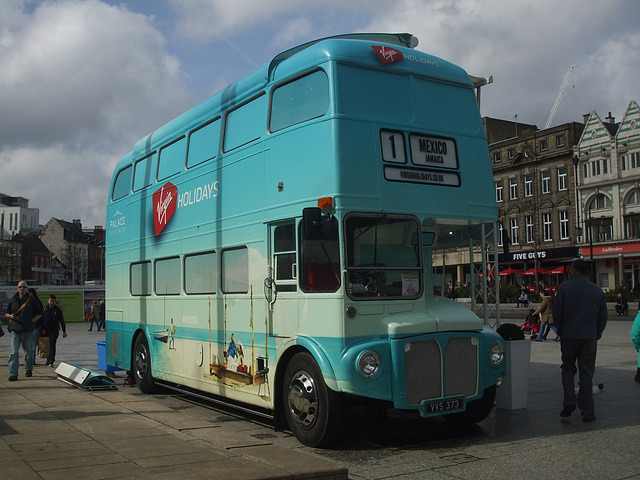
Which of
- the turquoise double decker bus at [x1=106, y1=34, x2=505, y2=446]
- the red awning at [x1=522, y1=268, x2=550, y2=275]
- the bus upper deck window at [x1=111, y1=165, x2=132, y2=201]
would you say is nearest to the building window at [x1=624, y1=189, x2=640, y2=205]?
the red awning at [x1=522, y1=268, x2=550, y2=275]

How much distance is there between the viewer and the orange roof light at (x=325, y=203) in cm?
743

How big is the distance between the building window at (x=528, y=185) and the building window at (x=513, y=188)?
1343mm

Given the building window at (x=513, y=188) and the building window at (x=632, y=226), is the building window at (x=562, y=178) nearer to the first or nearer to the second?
the building window at (x=513, y=188)

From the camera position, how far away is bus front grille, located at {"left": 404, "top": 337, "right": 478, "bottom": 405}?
737 cm

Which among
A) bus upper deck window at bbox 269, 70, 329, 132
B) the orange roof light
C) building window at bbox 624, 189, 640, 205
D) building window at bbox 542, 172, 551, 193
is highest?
building window at bbox 542, 172, 551, 193

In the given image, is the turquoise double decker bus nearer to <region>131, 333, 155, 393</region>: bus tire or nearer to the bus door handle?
the bus door handle

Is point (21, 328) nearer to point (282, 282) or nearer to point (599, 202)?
point (282, 282)

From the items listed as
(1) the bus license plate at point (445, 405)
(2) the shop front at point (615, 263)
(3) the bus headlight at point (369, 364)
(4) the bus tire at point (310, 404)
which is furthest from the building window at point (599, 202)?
(3) the bus headlight at point (369, 364)

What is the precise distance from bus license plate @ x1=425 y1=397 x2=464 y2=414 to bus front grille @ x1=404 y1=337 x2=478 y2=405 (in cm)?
7

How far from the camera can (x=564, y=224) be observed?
61.8 meters

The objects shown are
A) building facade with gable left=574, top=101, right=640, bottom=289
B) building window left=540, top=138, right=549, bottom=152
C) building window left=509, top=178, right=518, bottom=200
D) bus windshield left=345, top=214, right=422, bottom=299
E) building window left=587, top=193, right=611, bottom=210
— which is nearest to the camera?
bus windshield left=345, top=214, right=422, bottom=299

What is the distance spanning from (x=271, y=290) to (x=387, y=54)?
327cm

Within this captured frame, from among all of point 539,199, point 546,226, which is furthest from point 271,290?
point 539,199

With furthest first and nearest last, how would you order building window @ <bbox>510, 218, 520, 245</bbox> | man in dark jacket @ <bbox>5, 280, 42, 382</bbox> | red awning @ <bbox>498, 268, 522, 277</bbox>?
1. building window @ <bbox>510, 218, 520, 245</bbox>
2. red awning @ <bbox>498, 268, 522, 277</bbox>
3. man in dark jacket @ <bbox>5, 280, 42, 382</bbox>
